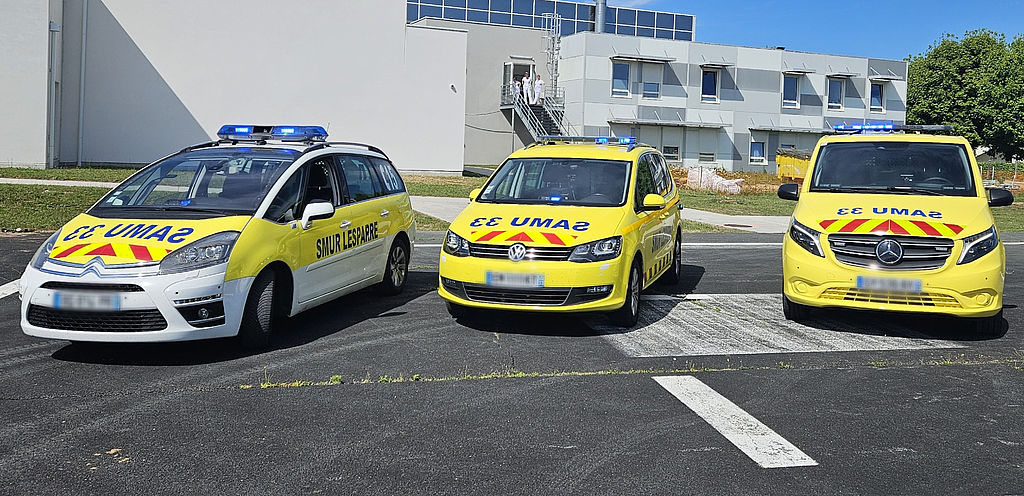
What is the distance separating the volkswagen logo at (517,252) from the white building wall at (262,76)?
2567 centimetres

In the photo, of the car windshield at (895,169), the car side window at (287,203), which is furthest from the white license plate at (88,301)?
the car windshield at (895,169)

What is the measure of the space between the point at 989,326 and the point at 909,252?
112 centimetres

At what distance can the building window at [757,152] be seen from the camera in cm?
5009

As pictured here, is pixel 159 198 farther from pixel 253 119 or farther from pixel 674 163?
pixel 674 163

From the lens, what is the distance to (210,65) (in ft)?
104

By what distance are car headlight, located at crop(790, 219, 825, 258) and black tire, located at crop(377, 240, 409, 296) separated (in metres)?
3.95

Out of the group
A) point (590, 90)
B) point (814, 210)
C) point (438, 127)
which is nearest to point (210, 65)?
point (438, 127)

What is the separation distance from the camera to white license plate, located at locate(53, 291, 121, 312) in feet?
21.2

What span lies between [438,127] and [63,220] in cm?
2024

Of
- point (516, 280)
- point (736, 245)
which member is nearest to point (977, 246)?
point (516, 280)

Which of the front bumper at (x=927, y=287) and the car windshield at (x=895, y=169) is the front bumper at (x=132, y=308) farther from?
the car windshield at (x=895, y=169)

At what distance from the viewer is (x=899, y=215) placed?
8125mm

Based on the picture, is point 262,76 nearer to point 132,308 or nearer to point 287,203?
point 287,203

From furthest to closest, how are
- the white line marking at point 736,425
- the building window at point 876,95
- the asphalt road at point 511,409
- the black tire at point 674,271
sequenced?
the building window at point 876,95, the black tire at point 674,271, the white line marking at point 736,425, the asphalt road at point 511,409
